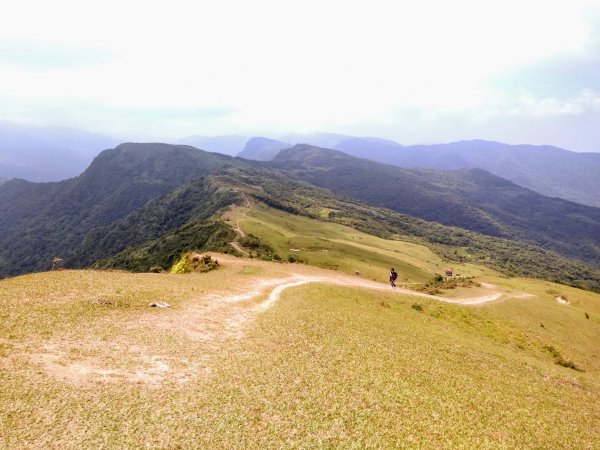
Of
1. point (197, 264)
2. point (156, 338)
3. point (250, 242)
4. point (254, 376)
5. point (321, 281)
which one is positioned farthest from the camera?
point (250, 242)

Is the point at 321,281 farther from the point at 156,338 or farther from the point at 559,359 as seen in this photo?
the point at 156,338

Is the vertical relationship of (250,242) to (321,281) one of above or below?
above

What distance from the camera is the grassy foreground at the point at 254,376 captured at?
1778cm

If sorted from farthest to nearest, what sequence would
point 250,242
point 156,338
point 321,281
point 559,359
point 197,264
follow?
point 250,242 < point 197,264 < point 321,281 < point 559,359 < point 156,338

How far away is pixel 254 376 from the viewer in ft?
77.5

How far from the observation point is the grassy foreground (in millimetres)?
17781

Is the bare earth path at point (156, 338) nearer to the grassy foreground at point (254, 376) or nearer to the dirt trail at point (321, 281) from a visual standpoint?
the grassy foreground at point (254, 376)

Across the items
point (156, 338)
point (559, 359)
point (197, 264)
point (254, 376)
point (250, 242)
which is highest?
point (156, 338)

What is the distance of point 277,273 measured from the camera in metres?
60.2

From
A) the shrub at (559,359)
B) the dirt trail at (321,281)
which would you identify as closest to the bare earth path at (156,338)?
the dirt trail at (321,281)

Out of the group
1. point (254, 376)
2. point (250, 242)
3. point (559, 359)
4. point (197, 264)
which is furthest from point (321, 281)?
point (254, 376)

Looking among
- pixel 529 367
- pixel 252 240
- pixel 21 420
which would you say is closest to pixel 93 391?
pixel 21 420

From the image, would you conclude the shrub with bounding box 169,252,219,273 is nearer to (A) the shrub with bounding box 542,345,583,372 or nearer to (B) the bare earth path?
(B) the bare earth path

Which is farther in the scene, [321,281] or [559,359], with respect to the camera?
[321,281]
